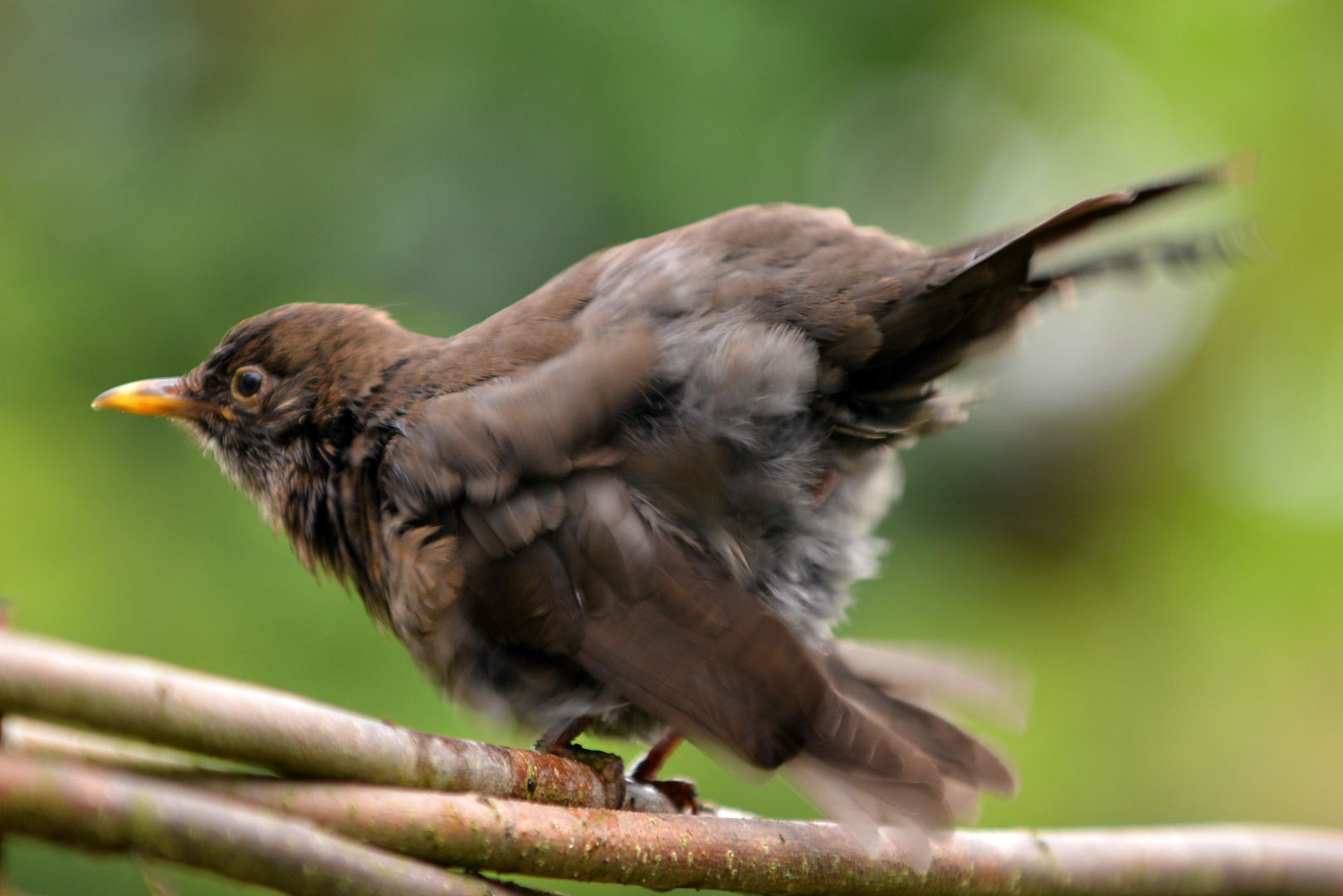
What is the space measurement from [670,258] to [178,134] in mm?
4479

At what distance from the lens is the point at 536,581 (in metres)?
2.29

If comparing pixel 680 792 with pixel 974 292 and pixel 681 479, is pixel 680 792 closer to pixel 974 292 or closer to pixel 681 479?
pixel 681 479

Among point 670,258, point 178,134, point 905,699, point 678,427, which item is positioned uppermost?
point 178,134

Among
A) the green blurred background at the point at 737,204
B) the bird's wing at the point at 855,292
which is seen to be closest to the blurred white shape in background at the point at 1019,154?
the green blurred background at the point at 737,204

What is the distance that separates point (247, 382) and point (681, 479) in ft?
4.04

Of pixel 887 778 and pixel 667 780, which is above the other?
pixel 887 778

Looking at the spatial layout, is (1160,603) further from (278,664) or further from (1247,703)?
(278,664)

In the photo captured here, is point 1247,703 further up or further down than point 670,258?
further down

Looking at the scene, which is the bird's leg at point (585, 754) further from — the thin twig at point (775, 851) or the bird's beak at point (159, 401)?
the bird's beak at point (159, 401)

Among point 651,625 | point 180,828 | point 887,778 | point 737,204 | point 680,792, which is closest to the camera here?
point 180,828

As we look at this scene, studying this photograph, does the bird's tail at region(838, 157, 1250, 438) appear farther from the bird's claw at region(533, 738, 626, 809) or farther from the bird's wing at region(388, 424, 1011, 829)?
the bird's claw at region(533, 738, 626, 809)

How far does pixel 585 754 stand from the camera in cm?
233

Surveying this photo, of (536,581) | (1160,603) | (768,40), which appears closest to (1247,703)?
(1160,603)

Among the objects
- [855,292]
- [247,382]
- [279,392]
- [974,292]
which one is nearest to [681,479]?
[855,292]
